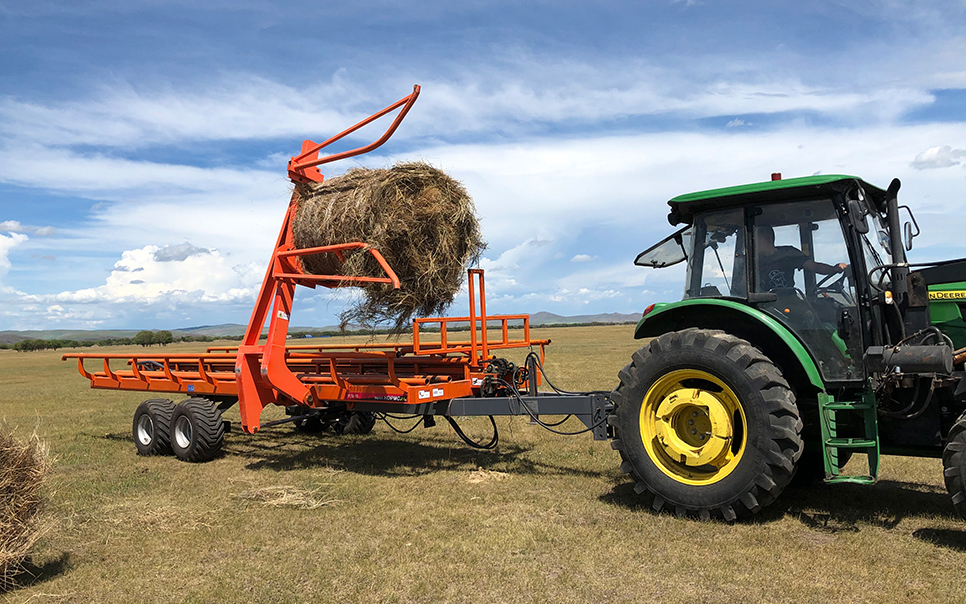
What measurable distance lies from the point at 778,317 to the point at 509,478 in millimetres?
3173

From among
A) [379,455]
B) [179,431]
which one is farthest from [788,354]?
[179,431]

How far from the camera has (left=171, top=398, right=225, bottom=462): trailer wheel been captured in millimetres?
8445

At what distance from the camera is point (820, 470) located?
6168 millimetres

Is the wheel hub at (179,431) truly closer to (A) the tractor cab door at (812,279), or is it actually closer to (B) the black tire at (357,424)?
(B) the black tire at (357,424)

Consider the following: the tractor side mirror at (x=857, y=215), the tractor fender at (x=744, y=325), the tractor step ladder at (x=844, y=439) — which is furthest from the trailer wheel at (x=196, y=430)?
the tractor side mirror at (x=857, y=215)

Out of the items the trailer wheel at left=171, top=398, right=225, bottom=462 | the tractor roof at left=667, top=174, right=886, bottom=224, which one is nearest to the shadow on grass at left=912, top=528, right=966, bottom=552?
the tractor roof at left=667, top=174, right=886, bottom=224

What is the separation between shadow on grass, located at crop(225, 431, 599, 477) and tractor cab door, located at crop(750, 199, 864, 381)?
2.69m

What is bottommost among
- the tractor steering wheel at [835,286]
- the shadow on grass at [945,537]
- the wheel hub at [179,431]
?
the shadow on grass at [945,537]

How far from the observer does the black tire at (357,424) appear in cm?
1025

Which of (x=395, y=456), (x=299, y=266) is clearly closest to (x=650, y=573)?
(x=395, y=456)

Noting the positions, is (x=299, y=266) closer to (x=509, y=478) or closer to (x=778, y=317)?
(x=509, y=478)

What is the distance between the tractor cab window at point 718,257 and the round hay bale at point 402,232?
8.22 ft

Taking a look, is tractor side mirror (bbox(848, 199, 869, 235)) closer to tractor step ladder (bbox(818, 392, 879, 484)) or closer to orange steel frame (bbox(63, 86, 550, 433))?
tractor step ladder (bbox(818, 392, 879, 484))

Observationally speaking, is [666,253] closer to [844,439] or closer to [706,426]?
[706,426]
